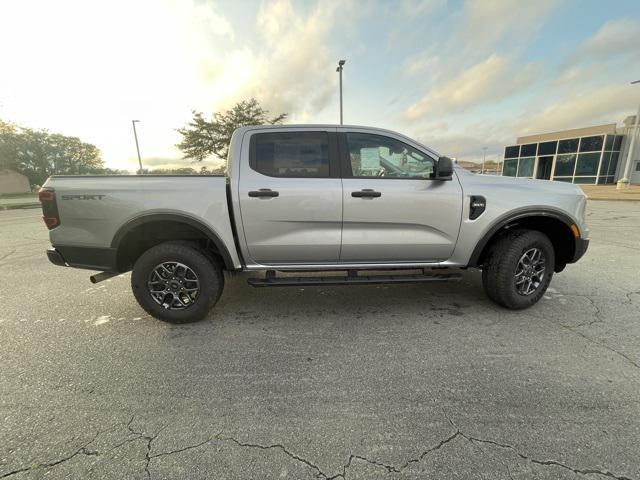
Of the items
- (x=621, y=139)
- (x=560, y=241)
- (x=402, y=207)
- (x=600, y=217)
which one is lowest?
(x=600, y=217)

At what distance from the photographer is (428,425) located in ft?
6.16

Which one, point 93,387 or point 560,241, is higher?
point 560,241

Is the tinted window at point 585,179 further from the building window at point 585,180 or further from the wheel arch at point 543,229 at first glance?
the wheel arch at point 543,229

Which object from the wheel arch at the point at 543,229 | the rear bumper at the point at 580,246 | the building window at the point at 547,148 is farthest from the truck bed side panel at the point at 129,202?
the building window at the point at 547,148

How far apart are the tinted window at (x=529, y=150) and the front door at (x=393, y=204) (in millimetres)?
37223

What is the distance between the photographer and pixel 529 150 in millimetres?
32531

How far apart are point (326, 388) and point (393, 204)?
6.02 feet

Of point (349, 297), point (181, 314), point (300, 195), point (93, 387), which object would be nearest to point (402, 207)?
point (300, 195)

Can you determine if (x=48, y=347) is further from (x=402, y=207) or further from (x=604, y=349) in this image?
(x=604, y=349)

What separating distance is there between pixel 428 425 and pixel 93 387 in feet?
8.02

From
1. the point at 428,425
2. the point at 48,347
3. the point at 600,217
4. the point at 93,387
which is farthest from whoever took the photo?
the point at 600,217

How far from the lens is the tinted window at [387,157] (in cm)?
315

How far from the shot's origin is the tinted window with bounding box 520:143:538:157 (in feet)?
105

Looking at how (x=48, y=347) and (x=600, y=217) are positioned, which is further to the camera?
(x=600, y=217)
